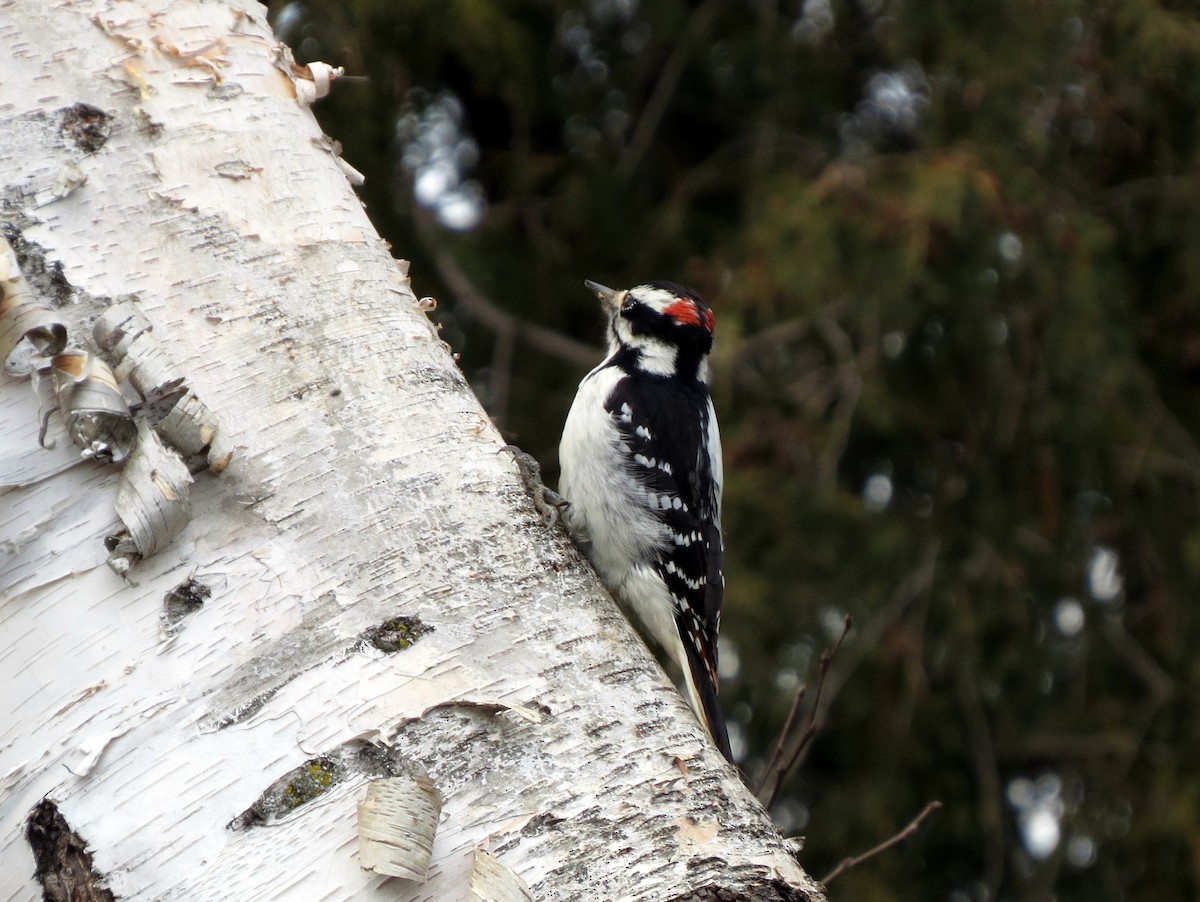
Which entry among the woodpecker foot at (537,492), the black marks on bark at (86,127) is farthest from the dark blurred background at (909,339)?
the black marks on bark at (86,127)

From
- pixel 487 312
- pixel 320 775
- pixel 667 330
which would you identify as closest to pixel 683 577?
pixel 667 330

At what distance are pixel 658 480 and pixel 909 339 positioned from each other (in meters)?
2.01

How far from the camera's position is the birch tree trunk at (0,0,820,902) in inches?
64.7

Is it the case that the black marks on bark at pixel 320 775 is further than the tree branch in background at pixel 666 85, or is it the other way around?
the tree branch in background at pixel 666 85

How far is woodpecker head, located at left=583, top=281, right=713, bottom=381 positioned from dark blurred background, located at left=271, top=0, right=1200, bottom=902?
613mm

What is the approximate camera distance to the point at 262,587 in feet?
5.99

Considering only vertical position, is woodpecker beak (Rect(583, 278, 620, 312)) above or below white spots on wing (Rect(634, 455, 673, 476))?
above

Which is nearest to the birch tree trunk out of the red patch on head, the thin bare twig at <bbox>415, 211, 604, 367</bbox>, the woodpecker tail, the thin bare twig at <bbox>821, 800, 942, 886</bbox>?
the thin bare twig at <bbox>821, 800, 942, 886</bbox>

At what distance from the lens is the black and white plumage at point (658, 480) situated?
3.52m

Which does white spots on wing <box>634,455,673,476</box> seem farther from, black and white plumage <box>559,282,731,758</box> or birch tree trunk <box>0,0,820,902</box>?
birch tree trunk <box>0,0,820,902</box>

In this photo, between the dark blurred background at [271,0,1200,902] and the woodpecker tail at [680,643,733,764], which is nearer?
the woodpecker tail at [680,643,733,764]

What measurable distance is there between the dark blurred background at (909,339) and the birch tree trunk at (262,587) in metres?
2.73

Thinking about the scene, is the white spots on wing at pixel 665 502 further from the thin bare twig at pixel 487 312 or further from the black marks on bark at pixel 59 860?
the black marks on bark at pixel 59 860

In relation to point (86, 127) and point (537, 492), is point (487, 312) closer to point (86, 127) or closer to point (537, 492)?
point (537, 492)
